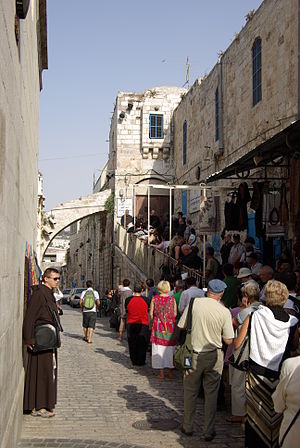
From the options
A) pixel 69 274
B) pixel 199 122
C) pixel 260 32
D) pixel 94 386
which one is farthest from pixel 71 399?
pixel 69 274

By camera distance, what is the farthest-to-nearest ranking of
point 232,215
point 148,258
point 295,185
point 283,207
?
point 148,258 < point 232,215 < point 283,207 < point 295,185

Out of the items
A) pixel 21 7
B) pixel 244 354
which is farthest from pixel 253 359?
pixel 21 7

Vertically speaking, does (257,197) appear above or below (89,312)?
above

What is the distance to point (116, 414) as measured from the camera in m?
7.34

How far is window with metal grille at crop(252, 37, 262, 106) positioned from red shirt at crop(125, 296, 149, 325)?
6.94 metres

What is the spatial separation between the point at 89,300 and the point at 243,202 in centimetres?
563

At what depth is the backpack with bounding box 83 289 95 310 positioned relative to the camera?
1527 cm

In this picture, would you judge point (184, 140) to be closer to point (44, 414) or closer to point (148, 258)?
point (148, 258)

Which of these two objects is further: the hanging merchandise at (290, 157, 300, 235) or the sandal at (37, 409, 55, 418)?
the hanging merchandise at (290, 157, 300, 235)

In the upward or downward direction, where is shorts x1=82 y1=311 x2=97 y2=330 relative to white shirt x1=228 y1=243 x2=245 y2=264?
downward

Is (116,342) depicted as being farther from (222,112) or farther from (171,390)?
(222,112)

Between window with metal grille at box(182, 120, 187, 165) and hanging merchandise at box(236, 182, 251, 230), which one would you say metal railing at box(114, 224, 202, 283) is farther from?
window with metal grille at box(182, 120, 187, 165)

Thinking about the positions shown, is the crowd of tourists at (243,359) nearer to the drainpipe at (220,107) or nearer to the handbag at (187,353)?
the handbag at (187,353)

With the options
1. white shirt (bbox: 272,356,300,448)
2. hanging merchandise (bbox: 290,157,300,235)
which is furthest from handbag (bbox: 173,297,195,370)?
hanging merchandise (bbox: 290,157,300,235)
